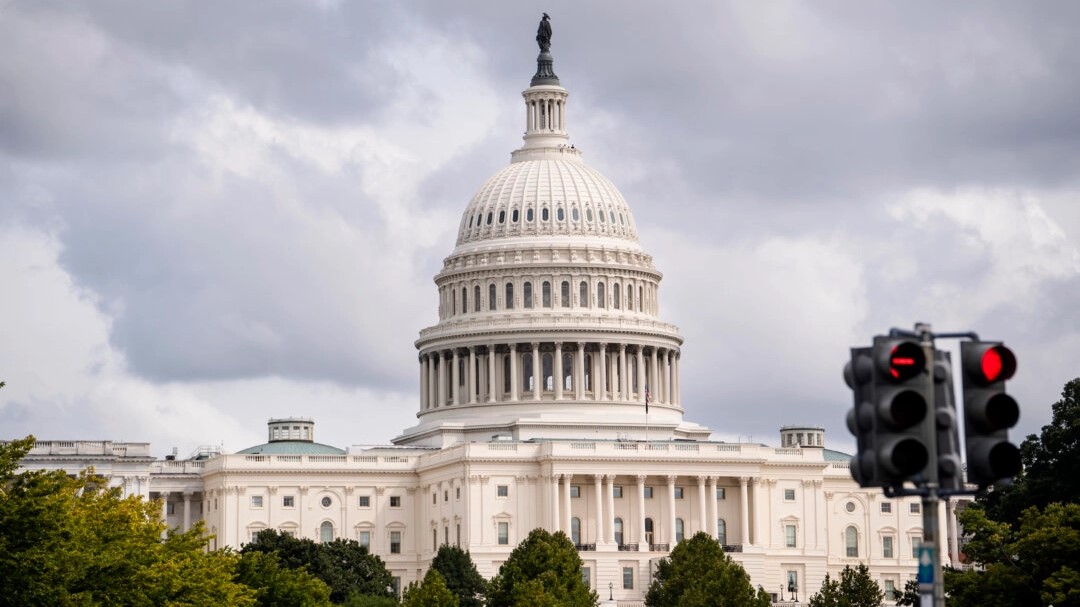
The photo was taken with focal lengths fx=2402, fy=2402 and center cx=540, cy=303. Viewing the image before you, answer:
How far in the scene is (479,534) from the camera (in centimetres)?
19600

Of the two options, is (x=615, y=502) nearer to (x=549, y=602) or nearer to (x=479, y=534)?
(x=479, y=534)

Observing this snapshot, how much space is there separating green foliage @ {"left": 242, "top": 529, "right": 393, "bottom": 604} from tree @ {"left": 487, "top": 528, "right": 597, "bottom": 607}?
12.3 meters

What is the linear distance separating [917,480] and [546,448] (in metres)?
168

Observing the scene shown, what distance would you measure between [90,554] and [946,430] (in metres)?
64.2

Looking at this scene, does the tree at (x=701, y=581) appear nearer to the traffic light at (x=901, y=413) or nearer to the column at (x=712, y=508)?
the column at (x=712, y=508)

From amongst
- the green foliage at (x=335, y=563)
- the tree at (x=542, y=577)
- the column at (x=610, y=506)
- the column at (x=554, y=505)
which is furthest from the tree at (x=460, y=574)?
the column at (x=610, y=506)

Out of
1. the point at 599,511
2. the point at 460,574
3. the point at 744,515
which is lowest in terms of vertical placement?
the point at 460,574

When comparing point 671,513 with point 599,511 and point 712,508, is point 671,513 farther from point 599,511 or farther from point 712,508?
point 599,511

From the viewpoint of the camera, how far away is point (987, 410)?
28.3m

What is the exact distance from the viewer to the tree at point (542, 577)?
142 m

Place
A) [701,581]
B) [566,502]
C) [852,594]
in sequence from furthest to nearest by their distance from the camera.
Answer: [566,502] < [701,581] < [852,594]

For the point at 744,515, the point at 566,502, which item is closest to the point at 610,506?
the point at 566,502

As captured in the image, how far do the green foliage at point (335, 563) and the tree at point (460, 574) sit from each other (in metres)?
4.71

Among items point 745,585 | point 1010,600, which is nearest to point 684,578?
point 745,585
